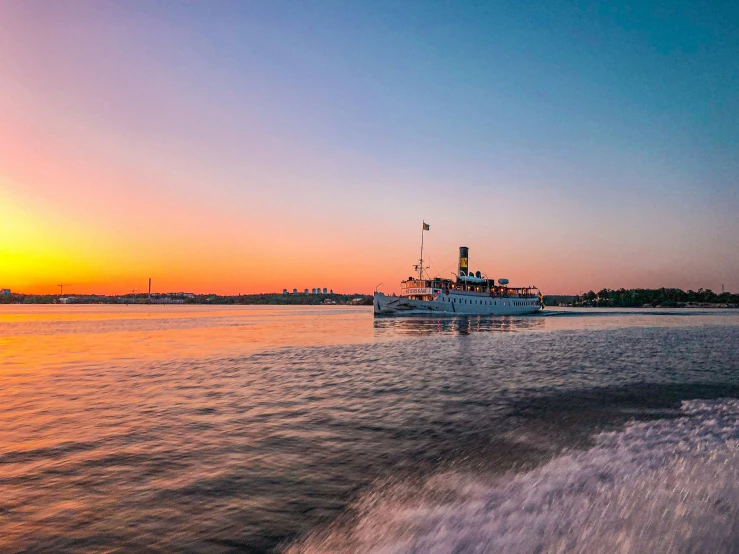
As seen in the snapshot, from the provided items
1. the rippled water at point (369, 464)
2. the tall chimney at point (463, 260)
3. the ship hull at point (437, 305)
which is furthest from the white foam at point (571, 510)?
the tall chimney at point (463, 260)

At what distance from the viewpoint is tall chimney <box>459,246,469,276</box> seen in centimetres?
10362

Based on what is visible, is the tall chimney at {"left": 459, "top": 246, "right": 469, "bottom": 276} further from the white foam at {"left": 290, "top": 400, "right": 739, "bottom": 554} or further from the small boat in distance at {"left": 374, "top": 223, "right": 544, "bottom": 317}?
the white foam at {"left": 290, "top": 400, "right": 739, "bottom": 554}

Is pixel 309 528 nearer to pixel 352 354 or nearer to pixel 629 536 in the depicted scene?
pixel 629 536

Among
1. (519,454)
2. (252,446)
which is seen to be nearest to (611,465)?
(519,454)

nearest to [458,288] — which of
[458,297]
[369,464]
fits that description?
[458,297]

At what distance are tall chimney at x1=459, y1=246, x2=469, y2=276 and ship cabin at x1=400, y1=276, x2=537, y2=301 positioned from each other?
365 centimetres

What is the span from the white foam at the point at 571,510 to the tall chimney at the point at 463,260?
96866 mm

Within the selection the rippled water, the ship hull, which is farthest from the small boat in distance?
the rippled water

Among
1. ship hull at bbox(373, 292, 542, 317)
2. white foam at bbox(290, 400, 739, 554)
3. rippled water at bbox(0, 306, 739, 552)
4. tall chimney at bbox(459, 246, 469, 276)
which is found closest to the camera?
white foam at bbox(290, 400, 739, 554)

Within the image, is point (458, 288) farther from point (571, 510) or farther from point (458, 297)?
point (571, 510)

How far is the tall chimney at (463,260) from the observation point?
4080 inches

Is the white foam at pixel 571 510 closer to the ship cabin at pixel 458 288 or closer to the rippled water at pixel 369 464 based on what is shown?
the rippled water at pixel 369 464

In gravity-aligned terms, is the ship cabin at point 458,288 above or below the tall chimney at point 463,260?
below

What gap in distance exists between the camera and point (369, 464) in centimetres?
757
